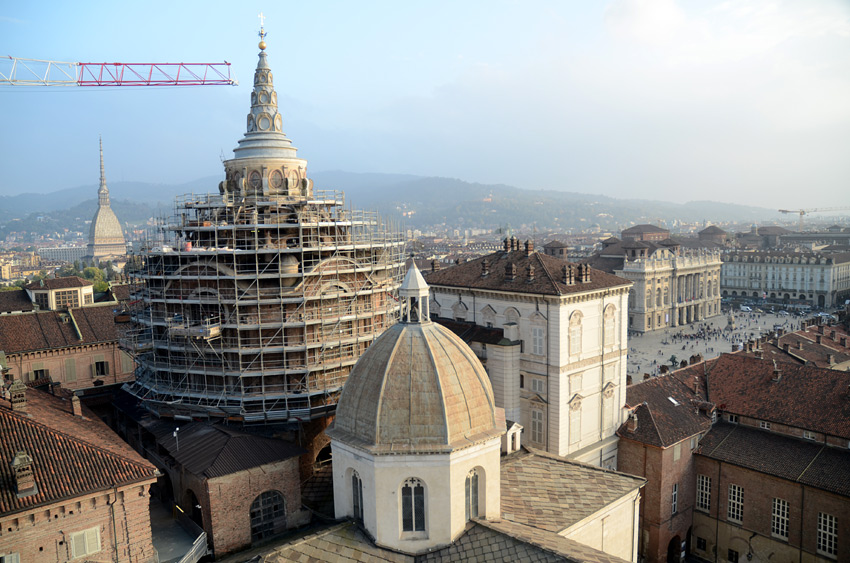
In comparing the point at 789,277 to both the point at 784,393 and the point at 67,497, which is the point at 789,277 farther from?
the point at 67,497

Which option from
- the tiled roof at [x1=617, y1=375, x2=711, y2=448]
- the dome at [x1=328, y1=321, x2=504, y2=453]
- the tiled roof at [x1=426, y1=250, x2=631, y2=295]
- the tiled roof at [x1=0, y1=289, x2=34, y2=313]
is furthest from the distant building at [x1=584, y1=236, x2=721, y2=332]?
the dome at [x1=328, y1=321, x2=504, y2=453]

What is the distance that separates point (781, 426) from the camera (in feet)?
124

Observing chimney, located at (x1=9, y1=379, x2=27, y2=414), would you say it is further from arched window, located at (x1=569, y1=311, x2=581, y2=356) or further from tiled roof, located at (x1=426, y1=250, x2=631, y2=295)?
arched window, located at (x1=569, y1=311, x2=581, y2=356)

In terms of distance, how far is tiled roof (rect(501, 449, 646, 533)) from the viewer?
24.6 m

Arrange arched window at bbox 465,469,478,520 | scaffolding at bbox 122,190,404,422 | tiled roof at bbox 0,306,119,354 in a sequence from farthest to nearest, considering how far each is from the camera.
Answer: tiled roof at bbox 0,306,119,354 → scaffolding at bbox 122,190,404,422 → arched window at bbox 465,469,478,520

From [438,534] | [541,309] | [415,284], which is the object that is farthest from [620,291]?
[438,534]

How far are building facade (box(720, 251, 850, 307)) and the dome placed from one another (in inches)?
5484

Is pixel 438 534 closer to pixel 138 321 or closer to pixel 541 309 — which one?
pixel 541 309

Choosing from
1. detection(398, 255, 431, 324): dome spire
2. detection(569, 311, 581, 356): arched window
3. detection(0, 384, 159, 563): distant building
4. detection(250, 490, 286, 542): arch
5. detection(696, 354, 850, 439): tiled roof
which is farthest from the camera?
detection(569, 311, 581, 356): arched window

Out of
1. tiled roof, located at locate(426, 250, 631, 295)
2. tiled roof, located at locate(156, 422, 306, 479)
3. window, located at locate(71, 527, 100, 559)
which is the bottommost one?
window, located at locate(71, 527, 100, 559)

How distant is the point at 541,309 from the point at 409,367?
18301 millimetres

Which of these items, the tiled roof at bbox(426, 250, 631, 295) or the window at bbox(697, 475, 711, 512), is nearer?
the window at bbox(697, 475, 711, 512)

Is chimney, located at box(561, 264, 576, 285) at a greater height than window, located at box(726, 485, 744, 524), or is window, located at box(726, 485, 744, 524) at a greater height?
chimney, located at box(561, 264, 576, 285)

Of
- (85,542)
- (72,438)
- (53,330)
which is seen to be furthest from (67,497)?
A: (53,330)
